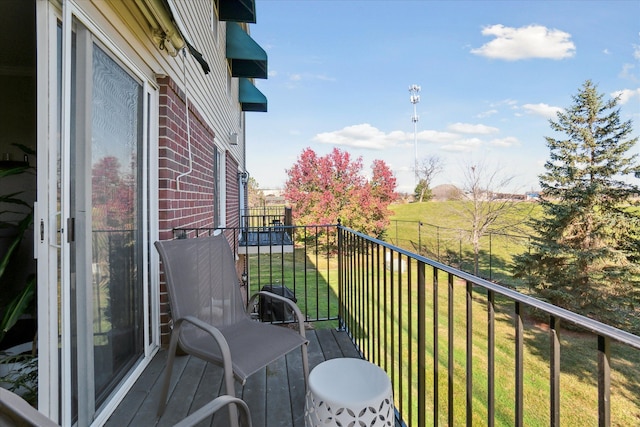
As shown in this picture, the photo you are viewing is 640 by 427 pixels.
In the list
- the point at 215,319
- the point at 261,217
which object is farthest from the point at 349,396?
the point at 261,217

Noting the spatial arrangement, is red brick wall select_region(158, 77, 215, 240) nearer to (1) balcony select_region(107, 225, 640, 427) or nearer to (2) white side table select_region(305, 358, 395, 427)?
(1) balcony select_region(107, 225, 640, 427)

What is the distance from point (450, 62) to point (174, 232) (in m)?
19.2

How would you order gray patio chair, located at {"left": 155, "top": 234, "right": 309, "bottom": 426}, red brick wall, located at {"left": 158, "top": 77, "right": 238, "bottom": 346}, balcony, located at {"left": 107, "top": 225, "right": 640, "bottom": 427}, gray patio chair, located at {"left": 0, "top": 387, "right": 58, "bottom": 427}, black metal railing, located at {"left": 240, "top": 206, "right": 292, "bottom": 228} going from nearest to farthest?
gray patio chair, located at {"left": 0, "top": 387, "right": 58, "bottom": 427} < balcony, located at {"left": 107, "top": 225, "right": 640, "bottom": 427} < gray patio chair, located at {"left": 155, "top": 234, "right": 309, "bottom": 426} < red brick wall, located at {"left": 158, "top": 77, "right": 238, "bottom": 346} < black metal railing, located at {"left": 240, "top": 206, "right": 292, "bottom": 228}

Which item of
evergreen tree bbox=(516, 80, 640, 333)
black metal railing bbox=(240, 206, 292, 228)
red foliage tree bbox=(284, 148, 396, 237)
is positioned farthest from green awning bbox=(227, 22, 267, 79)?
evergreen tree bbox=(516, 80, 640, 333)

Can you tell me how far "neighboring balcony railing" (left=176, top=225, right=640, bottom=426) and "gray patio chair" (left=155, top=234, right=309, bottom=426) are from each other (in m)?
0.70

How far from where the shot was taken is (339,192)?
1376cm

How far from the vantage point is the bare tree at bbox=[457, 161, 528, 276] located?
11375 mm

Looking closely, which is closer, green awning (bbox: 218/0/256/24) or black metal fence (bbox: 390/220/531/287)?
green awning (bbox: 218/0/256/24)

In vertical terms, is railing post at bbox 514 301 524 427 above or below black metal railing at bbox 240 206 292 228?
below

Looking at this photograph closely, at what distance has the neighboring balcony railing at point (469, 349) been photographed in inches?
35.2

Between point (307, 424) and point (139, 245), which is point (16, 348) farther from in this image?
point (307, 424)

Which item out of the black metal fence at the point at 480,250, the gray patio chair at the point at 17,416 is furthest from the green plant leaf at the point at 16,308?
the black metal fence at the point at 480,250

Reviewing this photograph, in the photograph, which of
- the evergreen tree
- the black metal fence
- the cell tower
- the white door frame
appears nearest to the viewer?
the white door frame

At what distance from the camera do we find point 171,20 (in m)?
2.14
